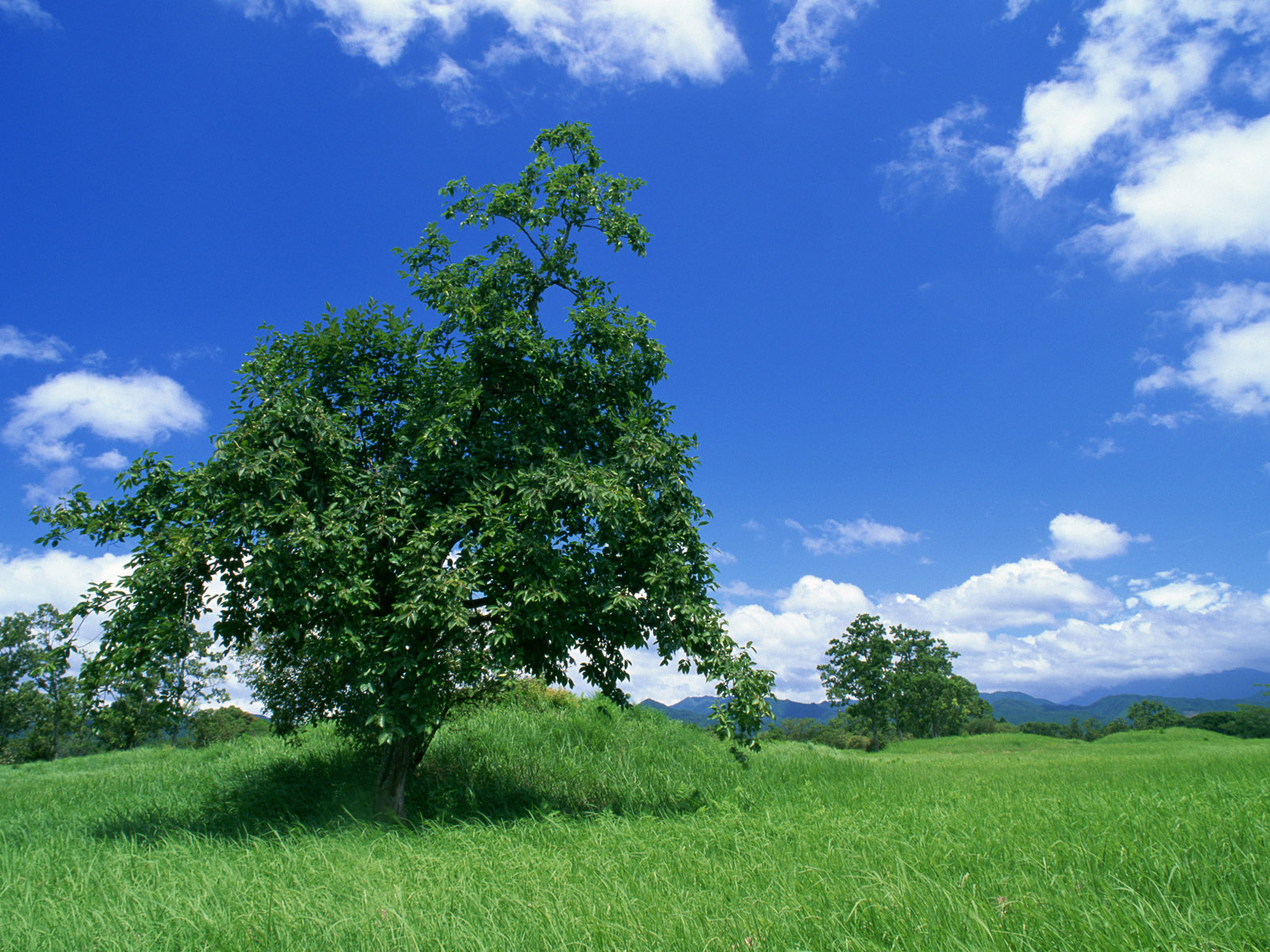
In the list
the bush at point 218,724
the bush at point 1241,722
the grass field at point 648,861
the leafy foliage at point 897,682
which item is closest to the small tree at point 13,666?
the bush at point 218,724

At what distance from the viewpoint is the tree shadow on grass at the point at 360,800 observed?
10.3 m

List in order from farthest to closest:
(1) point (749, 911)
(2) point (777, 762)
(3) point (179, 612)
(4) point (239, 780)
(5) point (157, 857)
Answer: (2) point (777, 762)
(4) point (239, 780)
(3) point (179, 612)
(5) point (157, 857)
(1) point (749, 911)

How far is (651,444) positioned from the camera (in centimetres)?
1064

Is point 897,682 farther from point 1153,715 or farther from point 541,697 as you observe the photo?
point 541,697

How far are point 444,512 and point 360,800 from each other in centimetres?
551

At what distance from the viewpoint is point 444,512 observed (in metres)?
9.79

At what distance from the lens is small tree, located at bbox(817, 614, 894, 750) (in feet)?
172

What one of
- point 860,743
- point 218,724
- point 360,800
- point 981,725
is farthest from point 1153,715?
point 218,724

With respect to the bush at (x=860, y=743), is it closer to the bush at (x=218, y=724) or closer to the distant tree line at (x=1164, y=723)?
the distant tree line at (x=1164, y=723)

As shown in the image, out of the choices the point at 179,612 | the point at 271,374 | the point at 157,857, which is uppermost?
the point at 271,374

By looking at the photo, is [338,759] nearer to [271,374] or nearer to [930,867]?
[271,374]

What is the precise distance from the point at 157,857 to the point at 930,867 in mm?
8509

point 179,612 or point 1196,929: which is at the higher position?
point 179,612

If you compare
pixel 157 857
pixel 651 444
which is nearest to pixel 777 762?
pixel 651 444
